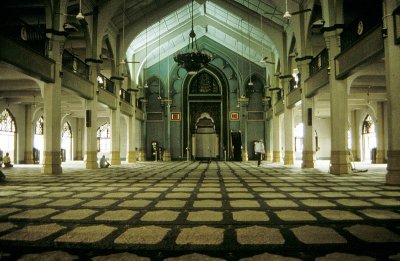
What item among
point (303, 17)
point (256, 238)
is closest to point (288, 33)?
point (303, 17)

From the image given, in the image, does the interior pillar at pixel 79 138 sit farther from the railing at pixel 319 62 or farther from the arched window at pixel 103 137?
the railing at pixel 319 62

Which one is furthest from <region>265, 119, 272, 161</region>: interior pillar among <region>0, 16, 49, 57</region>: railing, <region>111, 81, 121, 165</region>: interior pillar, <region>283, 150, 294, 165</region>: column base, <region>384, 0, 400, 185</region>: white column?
<region>384, 0, 400, 185</region>: white column

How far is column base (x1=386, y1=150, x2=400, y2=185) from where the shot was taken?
6488 mm

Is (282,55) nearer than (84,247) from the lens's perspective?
No

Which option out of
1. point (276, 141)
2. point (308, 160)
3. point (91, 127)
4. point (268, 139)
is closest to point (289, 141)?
point (308, 160)

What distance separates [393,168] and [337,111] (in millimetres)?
3537

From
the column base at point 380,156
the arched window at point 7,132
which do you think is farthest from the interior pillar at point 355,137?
the arched window at point 7,132

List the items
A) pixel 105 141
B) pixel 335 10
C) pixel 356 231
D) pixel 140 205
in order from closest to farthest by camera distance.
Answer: pixel 356 231
pixel 140 205
pixel 335 10
pixel 105 141

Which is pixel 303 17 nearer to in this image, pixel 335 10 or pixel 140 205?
pixel 335 10

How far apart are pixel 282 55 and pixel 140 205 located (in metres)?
13.8

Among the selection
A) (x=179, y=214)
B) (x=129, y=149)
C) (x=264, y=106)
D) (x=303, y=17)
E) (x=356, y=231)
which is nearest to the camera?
(x=356, y=231)

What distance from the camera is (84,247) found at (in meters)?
2.41

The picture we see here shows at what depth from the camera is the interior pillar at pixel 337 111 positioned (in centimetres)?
970

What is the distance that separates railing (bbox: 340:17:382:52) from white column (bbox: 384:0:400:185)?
1.65ft
